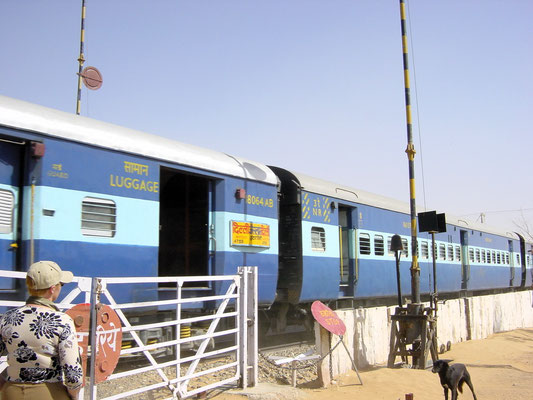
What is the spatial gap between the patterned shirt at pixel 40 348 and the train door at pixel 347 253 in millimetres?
9827

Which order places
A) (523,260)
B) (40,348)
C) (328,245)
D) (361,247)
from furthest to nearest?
(523,260) < (361,247) < (328,245) < (40,348)

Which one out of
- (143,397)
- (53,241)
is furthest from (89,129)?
(143,397)

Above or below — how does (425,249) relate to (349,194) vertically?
below

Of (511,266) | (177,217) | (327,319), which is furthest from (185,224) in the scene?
(511,266)

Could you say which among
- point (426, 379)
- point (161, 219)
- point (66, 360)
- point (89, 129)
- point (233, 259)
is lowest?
point (426, 379)

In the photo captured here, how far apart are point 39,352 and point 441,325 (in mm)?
10451

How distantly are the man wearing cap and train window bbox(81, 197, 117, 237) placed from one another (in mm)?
3752

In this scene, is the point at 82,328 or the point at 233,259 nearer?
the point at 82,328

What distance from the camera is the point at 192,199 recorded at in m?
9.48

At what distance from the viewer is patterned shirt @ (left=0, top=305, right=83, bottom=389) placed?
10.2 ft

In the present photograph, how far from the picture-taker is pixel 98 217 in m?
7.09

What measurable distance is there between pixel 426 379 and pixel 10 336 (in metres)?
7.14

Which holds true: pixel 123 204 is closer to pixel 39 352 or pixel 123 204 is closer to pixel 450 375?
pixel 39 352

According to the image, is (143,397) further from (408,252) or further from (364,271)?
(408,252)
